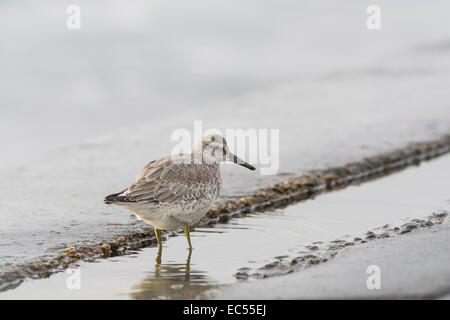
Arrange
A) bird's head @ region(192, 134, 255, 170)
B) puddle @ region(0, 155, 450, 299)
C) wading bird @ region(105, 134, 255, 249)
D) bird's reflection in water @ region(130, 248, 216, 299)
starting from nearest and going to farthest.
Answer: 1. bird's reflection in water @ region(130, 248, 216, 299)
2. puddle @ region(0, 155, 450, 299)
3. wading bird @ region(105, 134, 255, 249)
4. bird's head @ region(192, 134, 255, 170)

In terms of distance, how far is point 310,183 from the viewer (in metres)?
8.65

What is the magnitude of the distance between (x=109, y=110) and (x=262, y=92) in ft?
11.3

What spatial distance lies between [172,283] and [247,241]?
1.23 meters

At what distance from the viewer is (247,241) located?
6664 mm

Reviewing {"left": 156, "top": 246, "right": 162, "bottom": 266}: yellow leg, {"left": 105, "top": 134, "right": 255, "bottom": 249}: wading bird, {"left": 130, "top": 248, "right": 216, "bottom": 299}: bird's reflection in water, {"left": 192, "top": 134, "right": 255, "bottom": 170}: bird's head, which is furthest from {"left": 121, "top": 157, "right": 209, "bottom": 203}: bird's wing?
{"left": 130, "top": 248, "right": 216, "bottom": 299}: bird's reflection in water

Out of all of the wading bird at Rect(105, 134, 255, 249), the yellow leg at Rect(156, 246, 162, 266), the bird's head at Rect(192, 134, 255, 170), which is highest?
the bird's head at Rect(192, 134, 255, 170)

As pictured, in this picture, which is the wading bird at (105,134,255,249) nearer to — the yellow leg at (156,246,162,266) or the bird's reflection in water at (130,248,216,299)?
the yellow leg at (156,246,162,266)

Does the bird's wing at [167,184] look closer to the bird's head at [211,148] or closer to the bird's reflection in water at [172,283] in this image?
the bird's head at [211,148]

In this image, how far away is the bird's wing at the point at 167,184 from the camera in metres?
6.32

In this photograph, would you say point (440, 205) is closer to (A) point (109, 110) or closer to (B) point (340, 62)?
(A) point (109, 110)

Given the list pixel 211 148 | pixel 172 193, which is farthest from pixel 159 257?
pixel 211 148

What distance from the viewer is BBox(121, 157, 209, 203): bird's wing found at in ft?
20.7

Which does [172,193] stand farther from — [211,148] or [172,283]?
[172,283]

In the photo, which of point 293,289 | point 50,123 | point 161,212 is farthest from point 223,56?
point 293,289
